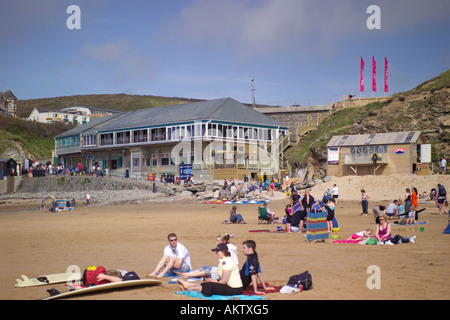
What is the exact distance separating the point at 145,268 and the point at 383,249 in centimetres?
610

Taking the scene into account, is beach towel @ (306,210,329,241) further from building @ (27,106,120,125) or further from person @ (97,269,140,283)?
building @ (27,106,120,125)

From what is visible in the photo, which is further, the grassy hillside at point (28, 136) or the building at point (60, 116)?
the building at point (60, 116)

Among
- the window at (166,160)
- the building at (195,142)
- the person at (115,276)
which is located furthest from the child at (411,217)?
the window at (166,160)

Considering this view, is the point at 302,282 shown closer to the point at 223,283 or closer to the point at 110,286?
the point at 223,283

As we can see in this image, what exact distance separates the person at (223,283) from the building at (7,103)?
354 ft

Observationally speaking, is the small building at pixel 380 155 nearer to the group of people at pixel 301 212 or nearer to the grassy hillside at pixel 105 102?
the group of people at pixel 301 212

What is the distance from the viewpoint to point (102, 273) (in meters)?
8.65

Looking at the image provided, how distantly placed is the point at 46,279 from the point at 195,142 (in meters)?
40.5

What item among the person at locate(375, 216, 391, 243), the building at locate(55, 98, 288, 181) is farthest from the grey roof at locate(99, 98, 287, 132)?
the person at locate(375, 216, 391, 243)

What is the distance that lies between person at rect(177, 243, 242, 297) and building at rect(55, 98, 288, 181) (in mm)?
34084

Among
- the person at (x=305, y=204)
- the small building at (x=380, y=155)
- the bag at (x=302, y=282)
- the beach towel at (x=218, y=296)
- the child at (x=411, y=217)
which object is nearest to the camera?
the beach towel at (x=218, y=296)

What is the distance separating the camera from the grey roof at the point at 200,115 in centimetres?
5116
